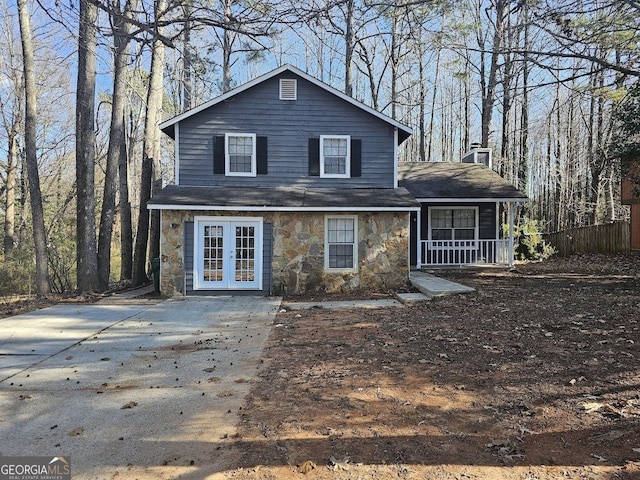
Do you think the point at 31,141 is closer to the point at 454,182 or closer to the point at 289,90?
the point at 289,90

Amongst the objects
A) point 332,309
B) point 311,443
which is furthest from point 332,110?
point 311,443

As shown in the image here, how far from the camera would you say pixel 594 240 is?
20234 mm

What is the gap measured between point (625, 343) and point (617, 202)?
26302mm

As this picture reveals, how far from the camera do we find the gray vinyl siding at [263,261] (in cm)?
1117

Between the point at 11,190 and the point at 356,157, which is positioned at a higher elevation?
the point at 356,157

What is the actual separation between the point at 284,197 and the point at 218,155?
2.49 metres

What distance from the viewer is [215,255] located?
11336mm

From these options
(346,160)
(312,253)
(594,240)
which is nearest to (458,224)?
(346,160)

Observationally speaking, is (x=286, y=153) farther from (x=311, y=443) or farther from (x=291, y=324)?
(x=311, y=443)

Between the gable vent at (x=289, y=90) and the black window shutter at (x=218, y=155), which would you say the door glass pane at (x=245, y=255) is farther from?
the gable vent at (x=289, y=90)

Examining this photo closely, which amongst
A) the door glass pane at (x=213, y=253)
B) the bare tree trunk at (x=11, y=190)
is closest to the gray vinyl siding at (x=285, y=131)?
the door glass pane at (x=213, y=253)

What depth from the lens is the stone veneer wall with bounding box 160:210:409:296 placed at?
11094 mm

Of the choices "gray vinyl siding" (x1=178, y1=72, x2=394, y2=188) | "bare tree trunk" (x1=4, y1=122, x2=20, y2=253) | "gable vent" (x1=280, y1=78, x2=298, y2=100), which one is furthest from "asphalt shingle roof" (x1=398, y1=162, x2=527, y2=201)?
"bare tree trunk" (x1=4, y1=122, x2=20, y2=253)

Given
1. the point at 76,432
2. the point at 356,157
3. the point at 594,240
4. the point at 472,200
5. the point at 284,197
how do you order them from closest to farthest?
the point at 76,432
the point at 284,197
the point at 356,157
the point at 472,200
the point at 594,240
